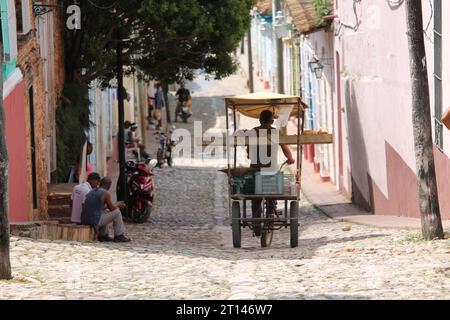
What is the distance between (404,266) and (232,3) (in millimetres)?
10318

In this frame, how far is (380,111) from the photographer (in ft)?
64.8

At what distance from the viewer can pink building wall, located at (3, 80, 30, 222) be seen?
15508mm

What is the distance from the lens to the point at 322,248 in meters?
15.0

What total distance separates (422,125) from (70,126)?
9.01m

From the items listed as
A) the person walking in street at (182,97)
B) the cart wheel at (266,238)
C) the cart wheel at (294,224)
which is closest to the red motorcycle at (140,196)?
the cart wheel at (266,238)

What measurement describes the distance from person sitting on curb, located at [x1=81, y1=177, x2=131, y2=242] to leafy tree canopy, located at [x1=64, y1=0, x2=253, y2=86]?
504 cm

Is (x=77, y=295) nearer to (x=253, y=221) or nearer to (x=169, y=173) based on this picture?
(x=253, y=221)

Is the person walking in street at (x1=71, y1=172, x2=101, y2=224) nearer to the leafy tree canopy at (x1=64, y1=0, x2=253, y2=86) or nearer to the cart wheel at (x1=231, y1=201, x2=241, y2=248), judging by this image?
the cart wheel at (x1=231, y1=201, x2=241, y2=248)

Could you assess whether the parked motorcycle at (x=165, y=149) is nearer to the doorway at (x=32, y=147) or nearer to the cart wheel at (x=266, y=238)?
the doorway at (x=32, y=147)

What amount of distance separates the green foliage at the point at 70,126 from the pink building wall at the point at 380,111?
4792mm

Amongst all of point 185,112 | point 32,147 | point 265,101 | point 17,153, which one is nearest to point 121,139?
point 32,147

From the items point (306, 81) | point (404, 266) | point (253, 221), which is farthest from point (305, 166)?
point (404, 266)

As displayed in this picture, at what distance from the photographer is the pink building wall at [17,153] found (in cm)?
1551

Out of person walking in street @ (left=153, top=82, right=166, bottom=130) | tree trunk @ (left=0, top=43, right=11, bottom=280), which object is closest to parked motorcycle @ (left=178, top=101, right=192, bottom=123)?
person walking in street @ (left=153, top=82, right=166, bottom=130)
